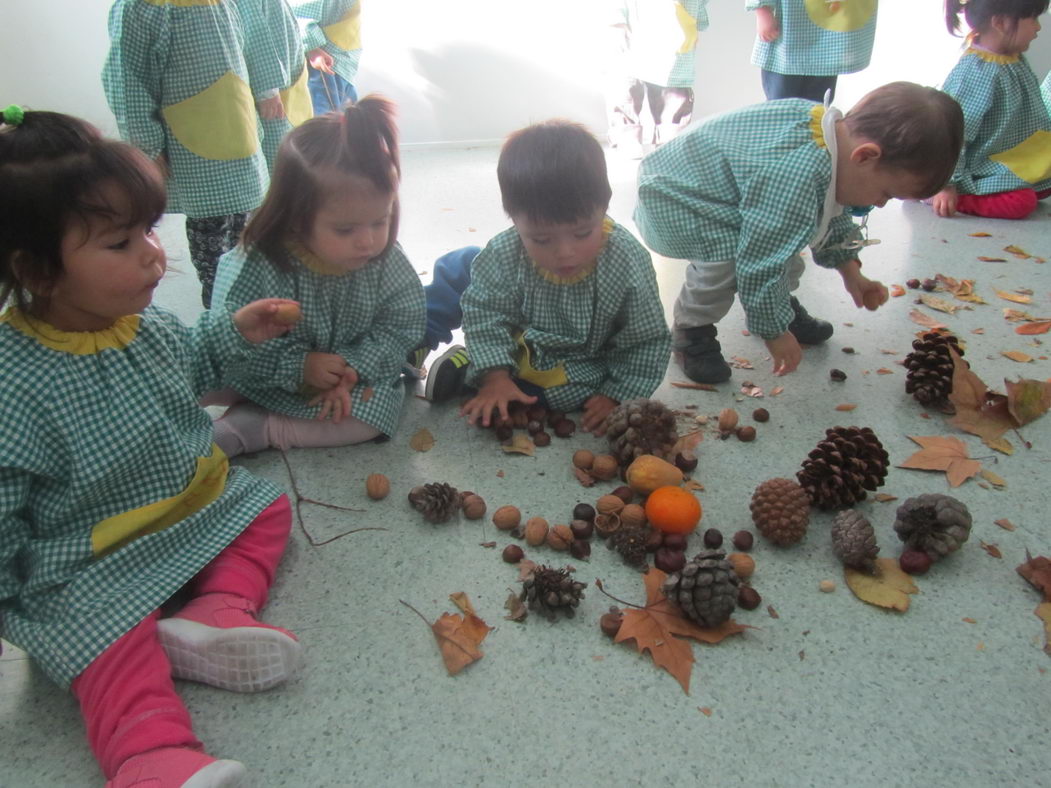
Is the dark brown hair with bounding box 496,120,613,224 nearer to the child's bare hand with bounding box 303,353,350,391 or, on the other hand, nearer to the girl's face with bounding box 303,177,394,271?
the girl's face with bounding box 303,177,394,271

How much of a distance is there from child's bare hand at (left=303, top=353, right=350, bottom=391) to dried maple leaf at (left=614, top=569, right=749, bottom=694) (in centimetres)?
69

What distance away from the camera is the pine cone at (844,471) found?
124 cm

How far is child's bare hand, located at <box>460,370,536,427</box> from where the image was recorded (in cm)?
147

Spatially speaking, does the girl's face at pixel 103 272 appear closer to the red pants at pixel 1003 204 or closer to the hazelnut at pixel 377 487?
the hazelnut at pixel 377 487

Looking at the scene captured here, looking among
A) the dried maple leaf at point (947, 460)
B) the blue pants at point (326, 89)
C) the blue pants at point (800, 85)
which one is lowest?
the dried maple leaf at point (947, 460)

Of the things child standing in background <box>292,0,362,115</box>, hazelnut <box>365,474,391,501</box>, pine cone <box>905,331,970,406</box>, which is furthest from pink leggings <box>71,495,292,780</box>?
child standing in background <box>292,0,362,115</box>

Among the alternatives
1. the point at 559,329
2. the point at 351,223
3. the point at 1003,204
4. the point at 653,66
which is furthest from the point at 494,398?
the point at 653,66

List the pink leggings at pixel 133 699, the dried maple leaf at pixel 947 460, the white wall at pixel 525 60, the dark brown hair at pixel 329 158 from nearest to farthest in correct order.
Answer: the pink leggings at pixel 133 699 < the dark brown hair at pixel 329 158 < the dried maple leaf at pixel 947 460 < the white wall at pixel 525 60

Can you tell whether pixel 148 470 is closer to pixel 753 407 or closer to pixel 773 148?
pixel 753 407

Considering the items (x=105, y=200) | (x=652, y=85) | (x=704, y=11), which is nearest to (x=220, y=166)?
(x=105, y=200)

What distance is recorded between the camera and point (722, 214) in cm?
158

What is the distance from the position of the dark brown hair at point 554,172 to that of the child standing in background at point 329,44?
1.36 meters

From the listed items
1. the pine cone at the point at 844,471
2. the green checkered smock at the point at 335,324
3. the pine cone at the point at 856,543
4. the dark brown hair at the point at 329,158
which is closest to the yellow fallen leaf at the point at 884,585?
the pine cone at the point at 856,543

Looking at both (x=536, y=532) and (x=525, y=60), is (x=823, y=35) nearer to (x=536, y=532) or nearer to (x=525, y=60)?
(x=525, y=60)
